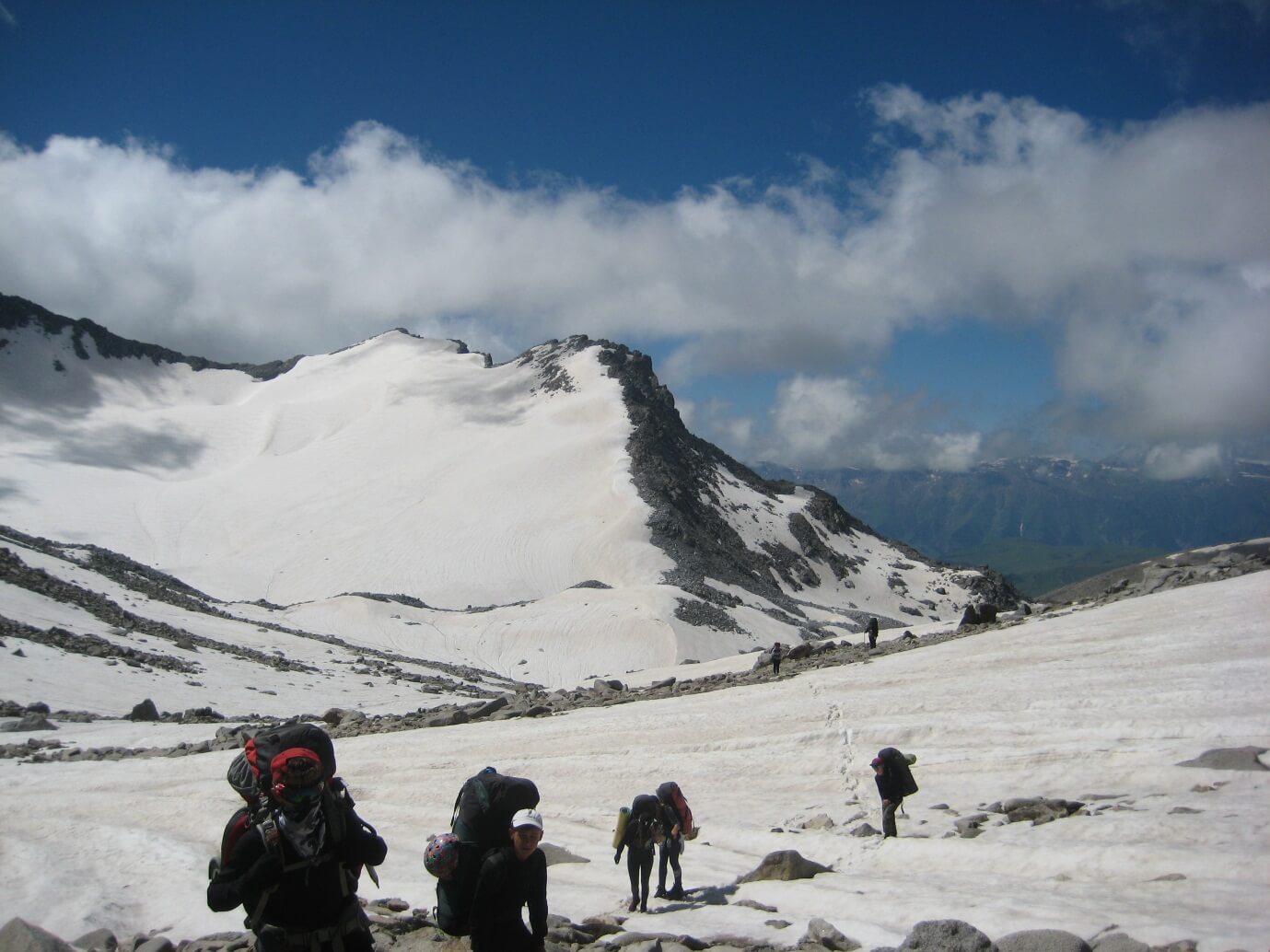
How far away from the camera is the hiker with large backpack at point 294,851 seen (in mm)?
5168

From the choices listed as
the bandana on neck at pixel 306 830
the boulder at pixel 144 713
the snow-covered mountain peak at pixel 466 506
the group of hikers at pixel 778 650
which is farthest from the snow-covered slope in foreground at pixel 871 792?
the snow-covered mountain peak at pixel 466 506

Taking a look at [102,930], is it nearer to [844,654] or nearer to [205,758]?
[205,758]

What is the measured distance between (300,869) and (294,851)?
0.14 m

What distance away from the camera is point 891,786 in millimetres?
12906

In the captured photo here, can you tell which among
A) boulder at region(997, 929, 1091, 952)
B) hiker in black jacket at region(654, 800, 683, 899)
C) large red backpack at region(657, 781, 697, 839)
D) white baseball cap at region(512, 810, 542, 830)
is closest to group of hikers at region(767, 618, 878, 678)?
large red backpack at region(657, 781, 697, 839)

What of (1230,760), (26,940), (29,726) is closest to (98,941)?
(26,940)

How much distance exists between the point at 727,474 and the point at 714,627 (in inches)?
2382

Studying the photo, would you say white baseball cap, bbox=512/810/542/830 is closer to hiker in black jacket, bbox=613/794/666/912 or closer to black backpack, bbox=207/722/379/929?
black backpack, bbox=207/722/379/929

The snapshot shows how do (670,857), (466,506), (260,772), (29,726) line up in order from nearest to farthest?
(260,772) → (670,857) → (29,726) → (466,506)

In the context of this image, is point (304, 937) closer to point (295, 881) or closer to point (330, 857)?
point (295, 881)

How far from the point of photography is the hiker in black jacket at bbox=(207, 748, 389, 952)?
16.9 ft

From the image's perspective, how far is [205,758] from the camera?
69.4ft

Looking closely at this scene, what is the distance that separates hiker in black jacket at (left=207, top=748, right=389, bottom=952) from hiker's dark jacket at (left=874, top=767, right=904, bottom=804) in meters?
9.21

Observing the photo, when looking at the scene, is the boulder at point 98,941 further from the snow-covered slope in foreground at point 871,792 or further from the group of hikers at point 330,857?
the group of hikers at point 330,857
